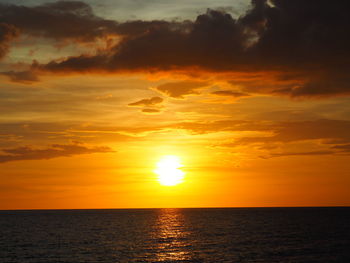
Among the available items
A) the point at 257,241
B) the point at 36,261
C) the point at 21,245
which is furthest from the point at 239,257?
the point at 21,245

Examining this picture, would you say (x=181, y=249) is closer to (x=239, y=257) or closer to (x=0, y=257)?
(x=239, y=257)

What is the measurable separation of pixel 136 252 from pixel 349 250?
4148 cm

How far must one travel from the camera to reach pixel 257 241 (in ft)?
349

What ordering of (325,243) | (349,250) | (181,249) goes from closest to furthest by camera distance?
(349,250)
(181,249)
(325,243)

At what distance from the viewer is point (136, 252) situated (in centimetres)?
8838

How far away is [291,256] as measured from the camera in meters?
79.2

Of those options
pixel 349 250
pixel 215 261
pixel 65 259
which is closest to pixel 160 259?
pixel 215 261

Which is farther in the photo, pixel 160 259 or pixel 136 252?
pixel 136 252

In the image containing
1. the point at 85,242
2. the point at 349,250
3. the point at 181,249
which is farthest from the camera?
the point at 85,242

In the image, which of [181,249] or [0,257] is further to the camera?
[181,249]

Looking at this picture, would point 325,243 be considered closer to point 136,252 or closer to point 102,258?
point 136,252

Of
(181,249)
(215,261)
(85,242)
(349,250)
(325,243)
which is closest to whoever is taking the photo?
(215,261)

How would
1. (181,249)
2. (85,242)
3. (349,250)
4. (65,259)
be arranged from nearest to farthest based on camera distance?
1. (65,259)
2. (349,250)
3. (181,249)
4. (85,242)

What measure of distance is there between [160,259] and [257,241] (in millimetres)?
35368
